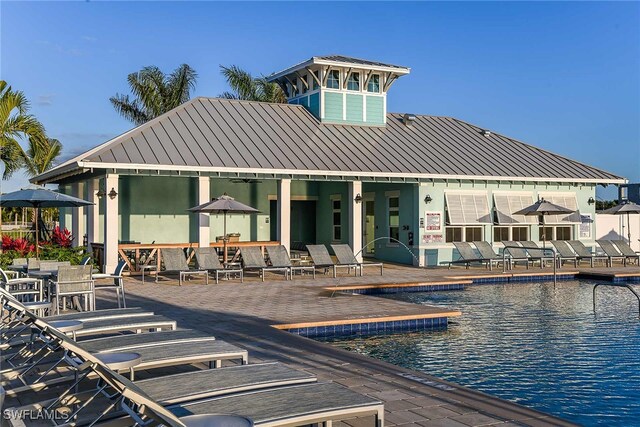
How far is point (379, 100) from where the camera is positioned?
22484mm

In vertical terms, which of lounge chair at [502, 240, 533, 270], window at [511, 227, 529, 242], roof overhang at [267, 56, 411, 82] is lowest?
lounge chair at [502, 240, 533, 270]

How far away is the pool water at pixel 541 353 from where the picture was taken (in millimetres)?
5902

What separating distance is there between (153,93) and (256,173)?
642 inches

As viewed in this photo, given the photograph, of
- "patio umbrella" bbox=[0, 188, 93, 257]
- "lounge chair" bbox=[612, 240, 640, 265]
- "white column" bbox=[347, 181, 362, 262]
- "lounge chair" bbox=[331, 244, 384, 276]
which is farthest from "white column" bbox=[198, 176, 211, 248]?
"lounge chair" bbox=[612, 240, 640, 265]

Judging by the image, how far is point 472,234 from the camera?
20766mm

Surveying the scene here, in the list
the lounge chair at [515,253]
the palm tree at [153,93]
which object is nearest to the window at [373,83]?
the lounge chair at [515,253]

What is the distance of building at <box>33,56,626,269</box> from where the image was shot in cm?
1766

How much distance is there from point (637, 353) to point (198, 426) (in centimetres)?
658

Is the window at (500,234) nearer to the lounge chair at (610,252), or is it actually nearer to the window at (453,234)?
the window at (453,234)

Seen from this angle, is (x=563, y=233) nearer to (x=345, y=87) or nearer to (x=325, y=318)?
(x=345, y=87)

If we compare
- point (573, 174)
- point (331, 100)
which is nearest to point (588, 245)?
point (573, 174)

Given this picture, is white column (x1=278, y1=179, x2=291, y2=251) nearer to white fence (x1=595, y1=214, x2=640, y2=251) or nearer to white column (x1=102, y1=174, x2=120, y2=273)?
white column (x1=102, y1=174, x2=120, y2=273)

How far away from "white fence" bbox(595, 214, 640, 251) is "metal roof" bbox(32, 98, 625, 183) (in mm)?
2460

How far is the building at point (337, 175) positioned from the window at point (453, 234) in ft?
0.18
